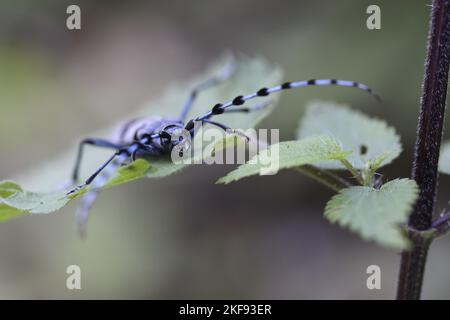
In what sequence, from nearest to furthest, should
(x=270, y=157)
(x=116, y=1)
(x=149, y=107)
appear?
(x=270, y=157), (x=149, y=107), (x=116, y=1)

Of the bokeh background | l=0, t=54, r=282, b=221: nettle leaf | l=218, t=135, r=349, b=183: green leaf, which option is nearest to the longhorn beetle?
l=0, t=54, r=282, b=221: nettle leaf

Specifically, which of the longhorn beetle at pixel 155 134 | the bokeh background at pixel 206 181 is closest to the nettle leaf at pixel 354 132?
the longhorn beetle at pixel 155 134

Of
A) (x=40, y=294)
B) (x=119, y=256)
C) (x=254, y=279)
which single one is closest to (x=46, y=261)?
(x=40, y=294)

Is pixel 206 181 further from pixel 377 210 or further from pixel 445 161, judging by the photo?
pixel 377 210

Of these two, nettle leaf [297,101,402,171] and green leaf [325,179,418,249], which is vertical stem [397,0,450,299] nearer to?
nettle leaf [297,101,402,171]

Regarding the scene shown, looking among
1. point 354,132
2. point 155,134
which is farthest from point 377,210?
point 155,134

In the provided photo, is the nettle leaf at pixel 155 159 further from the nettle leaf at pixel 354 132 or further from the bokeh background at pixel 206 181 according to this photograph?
the bokeh background at pixel 206 181

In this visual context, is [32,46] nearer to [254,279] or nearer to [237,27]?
[237,27]
